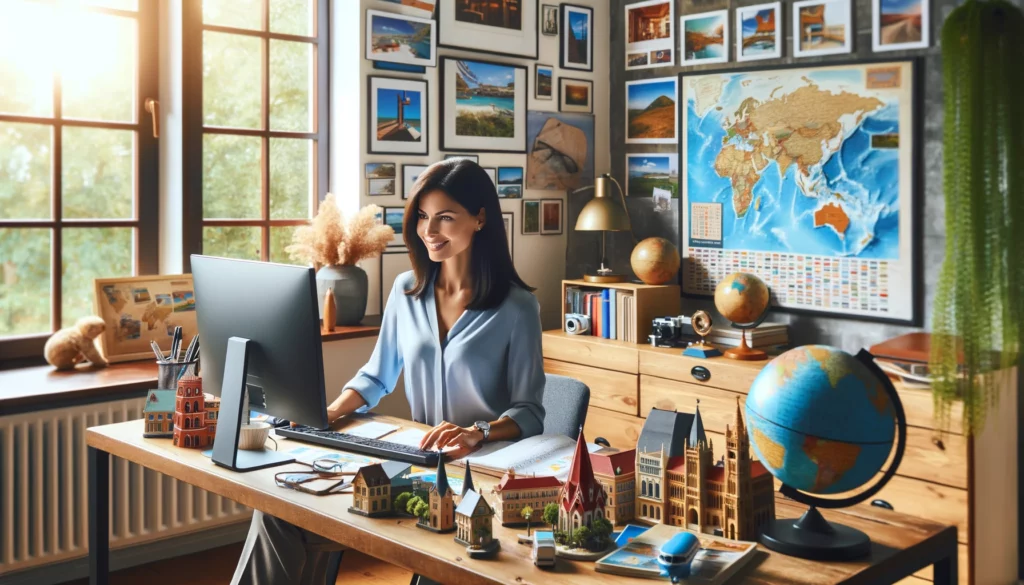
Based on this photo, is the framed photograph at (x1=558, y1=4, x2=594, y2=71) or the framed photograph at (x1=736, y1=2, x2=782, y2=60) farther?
the framed photograph at (x1=558, y1=4, x2=594, y2=71)

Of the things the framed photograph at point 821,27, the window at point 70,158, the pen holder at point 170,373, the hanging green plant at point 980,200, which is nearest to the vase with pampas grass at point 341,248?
the window at point 70,158

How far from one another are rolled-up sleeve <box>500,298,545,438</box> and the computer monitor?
1.94ft

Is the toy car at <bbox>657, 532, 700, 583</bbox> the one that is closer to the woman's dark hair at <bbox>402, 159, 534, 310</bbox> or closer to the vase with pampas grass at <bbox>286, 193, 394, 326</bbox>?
the woman's dark hair at <bbox>402, 159, 534, 310</bbox>

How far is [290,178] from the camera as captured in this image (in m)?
4.09

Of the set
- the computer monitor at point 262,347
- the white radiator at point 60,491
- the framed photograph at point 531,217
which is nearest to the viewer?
the computer monitor at point 262,347

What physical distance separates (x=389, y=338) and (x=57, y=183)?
5.00 ft

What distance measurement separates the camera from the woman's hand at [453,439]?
7.41ft

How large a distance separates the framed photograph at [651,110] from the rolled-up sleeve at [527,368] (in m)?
2.12

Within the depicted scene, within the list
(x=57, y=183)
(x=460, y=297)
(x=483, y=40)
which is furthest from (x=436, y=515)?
(x=483, y=40)

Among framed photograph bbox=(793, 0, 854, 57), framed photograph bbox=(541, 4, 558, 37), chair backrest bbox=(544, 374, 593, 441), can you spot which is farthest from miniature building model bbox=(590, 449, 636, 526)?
framed photograph bbox=(541, 4, 558, 37)

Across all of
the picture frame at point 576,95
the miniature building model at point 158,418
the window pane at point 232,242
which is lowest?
the miniature building model at point 158,418

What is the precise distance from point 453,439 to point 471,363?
0.39 metres

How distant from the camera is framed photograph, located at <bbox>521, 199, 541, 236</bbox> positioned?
4.62 meters

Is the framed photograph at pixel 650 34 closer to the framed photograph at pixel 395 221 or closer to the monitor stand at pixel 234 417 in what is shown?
the framed photograph at pixel 395 221
